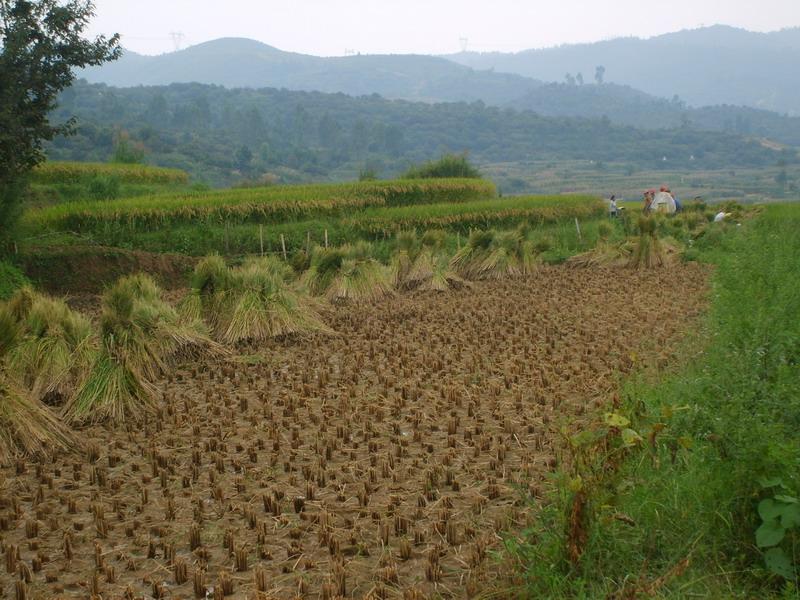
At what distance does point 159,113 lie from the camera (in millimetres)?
84625

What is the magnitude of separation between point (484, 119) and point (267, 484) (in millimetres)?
105476

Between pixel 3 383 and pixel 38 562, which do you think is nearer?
pixel 38 562

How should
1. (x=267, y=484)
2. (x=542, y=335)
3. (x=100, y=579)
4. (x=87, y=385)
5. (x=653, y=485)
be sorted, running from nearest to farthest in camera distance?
(x=100, y=579), (x=653, y=485), (x=267, y=484), (x=87, y=385), (x=542, y=335)

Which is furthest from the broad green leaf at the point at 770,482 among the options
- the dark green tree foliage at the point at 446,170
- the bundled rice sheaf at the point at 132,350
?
the dark green tree foliage at the point at 446,170

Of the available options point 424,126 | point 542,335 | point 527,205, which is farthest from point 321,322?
point 424,126

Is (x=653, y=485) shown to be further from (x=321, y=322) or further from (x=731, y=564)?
(x=321, y=322)

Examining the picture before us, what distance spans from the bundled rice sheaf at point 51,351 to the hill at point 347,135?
50.9 metres

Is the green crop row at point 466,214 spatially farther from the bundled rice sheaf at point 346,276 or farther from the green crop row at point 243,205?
the bundled rice sheaf at point 346,276

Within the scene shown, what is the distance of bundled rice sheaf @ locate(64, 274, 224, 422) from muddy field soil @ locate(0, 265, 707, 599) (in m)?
0.20

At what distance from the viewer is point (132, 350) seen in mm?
7109

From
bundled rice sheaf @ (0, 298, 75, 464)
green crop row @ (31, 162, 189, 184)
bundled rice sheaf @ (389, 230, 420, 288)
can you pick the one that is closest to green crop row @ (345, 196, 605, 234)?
bundled rice sheaf @ (389, 230, 420, 288)

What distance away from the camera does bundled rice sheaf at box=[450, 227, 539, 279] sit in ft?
46.0

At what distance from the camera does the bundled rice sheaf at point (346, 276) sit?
11820 mm

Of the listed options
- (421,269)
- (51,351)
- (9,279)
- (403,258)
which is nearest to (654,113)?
(403,258)
